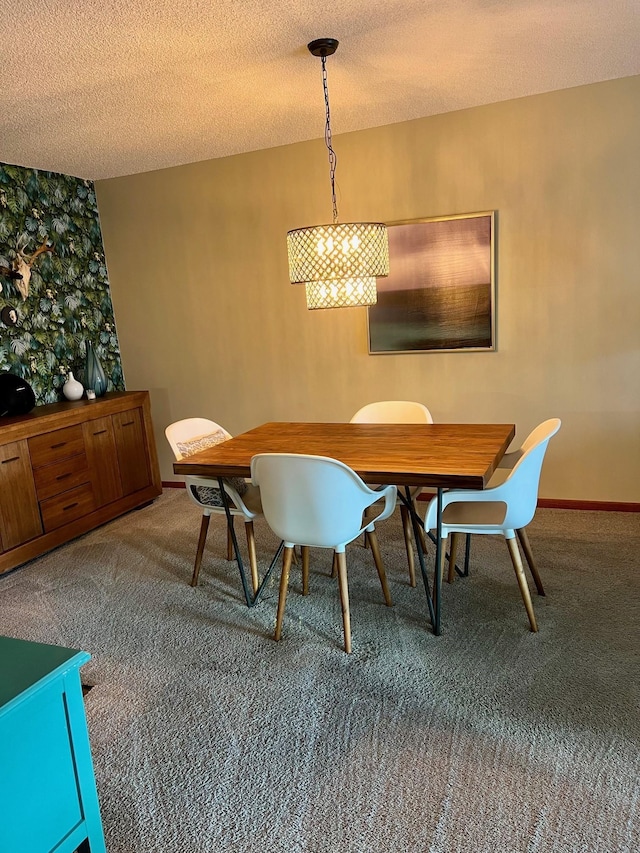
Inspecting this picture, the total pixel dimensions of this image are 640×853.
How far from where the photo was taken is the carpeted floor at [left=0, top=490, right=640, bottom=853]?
1594mm

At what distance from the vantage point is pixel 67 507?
12.2 ft

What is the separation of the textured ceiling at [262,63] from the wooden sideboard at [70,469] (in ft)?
5.32

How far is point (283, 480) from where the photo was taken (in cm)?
223

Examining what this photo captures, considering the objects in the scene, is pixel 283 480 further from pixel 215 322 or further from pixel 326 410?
pixel 215 322

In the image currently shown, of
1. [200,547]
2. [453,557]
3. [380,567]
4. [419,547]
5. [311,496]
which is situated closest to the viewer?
[311,496]

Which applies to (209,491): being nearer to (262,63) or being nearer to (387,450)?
(387,450)

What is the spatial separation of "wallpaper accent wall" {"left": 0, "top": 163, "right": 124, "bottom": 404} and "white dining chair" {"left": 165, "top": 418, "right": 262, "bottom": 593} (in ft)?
5.10

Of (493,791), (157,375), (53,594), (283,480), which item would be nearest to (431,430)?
(283,480)

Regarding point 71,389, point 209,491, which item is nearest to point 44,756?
point 209,491

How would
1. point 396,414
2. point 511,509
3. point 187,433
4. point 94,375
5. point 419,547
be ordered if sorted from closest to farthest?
point 511,509, point 419,547, point 187,433, point 396,414, point 94,375

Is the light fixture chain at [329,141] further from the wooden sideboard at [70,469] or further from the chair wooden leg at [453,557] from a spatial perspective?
the wooden sideboard at [70,469]

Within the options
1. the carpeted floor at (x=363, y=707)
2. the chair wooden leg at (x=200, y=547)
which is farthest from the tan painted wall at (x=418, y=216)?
the chair wooden leg at (x=200, y=547)

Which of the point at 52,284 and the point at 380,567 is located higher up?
the point at 52,284

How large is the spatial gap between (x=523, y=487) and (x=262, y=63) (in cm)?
215
